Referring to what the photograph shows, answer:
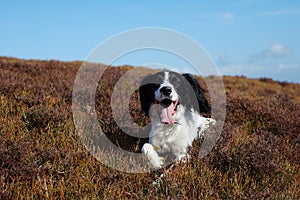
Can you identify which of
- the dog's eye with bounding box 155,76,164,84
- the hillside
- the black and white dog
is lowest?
the hillside

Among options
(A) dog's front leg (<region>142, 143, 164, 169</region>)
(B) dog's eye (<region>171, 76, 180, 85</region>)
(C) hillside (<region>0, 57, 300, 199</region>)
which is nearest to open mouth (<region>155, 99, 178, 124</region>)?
(B) dog's eye (<region>171, 76, 180, 85</region>)

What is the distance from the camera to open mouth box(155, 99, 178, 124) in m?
4.93

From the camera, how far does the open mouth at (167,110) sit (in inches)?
194

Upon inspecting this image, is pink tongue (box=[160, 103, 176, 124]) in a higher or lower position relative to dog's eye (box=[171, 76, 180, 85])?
lower

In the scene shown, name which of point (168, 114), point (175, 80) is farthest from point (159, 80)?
point (168, 114)

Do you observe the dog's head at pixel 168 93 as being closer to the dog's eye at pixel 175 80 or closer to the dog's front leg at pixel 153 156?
the dog's eye at pixel 175 80

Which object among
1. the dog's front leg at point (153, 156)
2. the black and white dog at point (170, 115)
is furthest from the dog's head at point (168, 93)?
the dog's front leg at point (153, 156)

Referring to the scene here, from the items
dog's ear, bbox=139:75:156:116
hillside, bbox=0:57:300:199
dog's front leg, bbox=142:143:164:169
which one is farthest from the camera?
dog's ear, bbox=139:75:156:116

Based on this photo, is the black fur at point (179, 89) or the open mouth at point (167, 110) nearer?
the open mouth at point (167, 110)

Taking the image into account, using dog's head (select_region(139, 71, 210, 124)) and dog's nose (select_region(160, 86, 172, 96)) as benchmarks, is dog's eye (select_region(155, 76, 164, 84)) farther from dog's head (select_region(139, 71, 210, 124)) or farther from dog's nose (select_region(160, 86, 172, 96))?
dog's nose (select_region(160, 86, 172, 96))

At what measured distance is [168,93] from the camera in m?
4.83

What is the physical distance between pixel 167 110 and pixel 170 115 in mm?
72

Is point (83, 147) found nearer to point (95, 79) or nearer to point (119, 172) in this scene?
point (119, 172)

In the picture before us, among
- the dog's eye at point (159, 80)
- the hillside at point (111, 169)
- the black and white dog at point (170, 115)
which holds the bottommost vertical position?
the hillside at point (111, 169)
